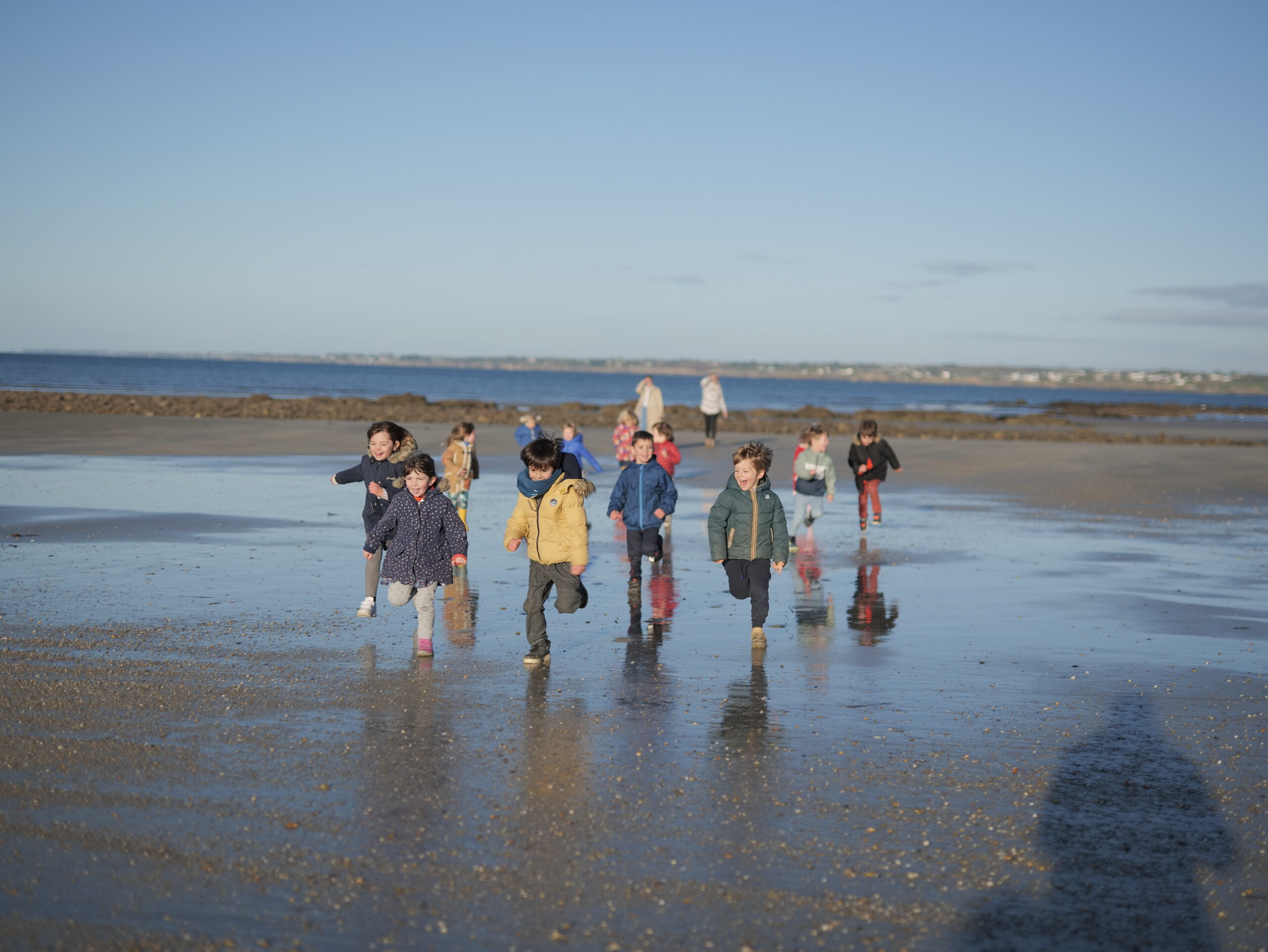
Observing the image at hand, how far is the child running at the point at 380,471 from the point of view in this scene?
9.48 metres

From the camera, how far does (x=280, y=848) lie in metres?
4.65

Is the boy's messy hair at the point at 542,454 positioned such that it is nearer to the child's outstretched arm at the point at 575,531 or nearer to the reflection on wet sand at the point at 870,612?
the child's outstretched arm at the point at 575,531

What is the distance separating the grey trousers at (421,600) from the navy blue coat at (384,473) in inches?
41.2

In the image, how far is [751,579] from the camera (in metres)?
9.22

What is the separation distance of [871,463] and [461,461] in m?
6.04

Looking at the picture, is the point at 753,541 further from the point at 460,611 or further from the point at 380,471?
the point at 380,471

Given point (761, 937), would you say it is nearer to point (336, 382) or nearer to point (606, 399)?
point (606, 399)

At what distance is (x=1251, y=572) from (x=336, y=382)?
419 ft

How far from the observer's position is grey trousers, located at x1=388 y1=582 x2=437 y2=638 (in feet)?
27.4

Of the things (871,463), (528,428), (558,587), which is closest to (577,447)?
(528,428)

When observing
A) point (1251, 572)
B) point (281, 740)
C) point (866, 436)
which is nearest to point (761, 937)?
point (281, 740)

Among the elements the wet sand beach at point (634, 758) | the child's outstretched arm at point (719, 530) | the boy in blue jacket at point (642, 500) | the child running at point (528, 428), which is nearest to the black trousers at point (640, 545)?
the boy in blue jacket at point (642, 500)

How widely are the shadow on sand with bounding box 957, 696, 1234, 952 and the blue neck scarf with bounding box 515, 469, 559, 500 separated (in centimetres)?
396

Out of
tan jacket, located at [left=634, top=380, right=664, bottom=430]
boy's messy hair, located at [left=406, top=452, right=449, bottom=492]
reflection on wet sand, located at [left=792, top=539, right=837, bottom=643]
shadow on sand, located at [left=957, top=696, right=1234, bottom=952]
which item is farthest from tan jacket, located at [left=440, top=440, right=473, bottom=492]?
tan jacket, located at [left=634, top=380, right=664, bottom=430]
